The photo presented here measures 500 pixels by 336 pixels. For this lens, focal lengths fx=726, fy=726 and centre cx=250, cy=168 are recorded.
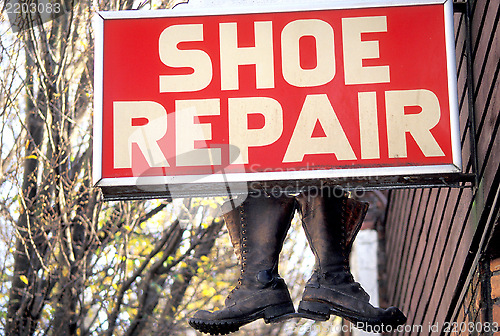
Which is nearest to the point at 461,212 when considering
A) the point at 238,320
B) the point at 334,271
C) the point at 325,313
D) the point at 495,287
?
the point at 495,287

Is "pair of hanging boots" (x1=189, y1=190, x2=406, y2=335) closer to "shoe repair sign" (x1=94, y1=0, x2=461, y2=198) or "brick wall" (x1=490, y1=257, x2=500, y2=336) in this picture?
"shoe repair sign" (x1=94, y1=0, x2=461, y2=198)

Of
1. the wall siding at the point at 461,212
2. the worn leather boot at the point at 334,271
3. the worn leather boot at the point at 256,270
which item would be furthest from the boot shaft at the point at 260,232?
the wall siding at the point at 461,212

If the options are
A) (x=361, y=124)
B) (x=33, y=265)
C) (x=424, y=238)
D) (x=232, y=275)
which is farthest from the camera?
(x=232, y=275)

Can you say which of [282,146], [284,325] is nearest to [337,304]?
[282,146]

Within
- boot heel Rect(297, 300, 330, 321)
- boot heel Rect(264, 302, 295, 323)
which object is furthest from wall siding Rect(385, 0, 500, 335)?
boot heel Rect(264, 302, 295, 323)

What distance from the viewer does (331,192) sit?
3.30 m

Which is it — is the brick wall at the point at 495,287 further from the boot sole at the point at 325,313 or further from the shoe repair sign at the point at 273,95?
the shoe repair sign at the point at 273,95

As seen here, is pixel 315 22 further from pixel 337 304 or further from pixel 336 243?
pixel 337 304

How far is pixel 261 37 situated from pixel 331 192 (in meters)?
0.77

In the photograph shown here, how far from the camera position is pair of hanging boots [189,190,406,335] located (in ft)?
10.3

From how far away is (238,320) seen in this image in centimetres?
317

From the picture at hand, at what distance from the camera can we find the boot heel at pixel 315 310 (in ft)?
10.2

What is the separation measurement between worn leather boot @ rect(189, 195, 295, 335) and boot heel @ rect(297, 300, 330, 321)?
3.2 inches

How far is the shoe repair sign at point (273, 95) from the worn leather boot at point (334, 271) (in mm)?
249
